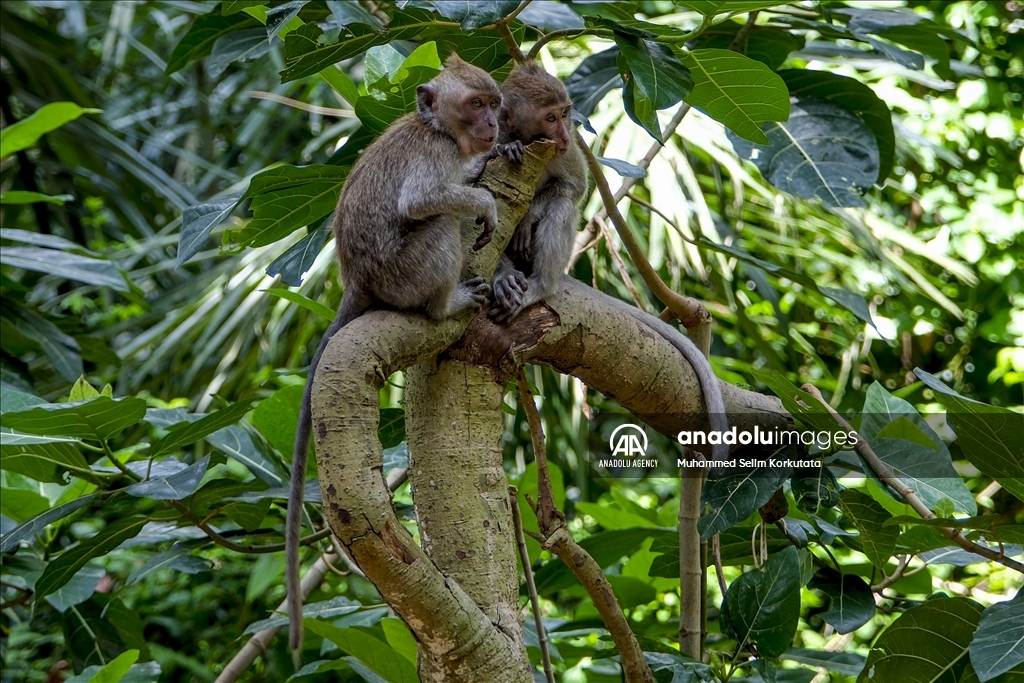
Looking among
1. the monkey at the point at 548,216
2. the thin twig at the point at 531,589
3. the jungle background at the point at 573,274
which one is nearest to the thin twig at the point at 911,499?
the jungle background at the point at 573,274

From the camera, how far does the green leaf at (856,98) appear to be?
2.24 m

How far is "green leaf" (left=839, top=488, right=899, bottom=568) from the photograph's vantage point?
5.76 feet

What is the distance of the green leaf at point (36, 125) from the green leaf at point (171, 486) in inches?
44.6

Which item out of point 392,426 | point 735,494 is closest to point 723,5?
point 735,494

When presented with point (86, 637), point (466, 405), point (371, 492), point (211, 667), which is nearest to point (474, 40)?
point (466, 405)

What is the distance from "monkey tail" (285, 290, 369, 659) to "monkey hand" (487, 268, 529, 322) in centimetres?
25

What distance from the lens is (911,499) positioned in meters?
1.66

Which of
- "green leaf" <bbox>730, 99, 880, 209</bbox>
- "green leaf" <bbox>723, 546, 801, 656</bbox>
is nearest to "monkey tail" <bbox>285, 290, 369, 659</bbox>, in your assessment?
"green leaf" <bbox>723, 546, 801, 656</bbox>

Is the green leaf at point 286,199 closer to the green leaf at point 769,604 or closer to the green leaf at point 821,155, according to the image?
the green leaf at point 821,155

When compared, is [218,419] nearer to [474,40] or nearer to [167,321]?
[474,40]

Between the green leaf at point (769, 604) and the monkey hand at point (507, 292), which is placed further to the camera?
the green leaf at point (769, 604)

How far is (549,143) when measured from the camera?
151cm

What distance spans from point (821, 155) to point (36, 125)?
2.04m

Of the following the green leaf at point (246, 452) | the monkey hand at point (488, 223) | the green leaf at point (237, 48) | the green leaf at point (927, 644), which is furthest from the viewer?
the green leaf at point (237, 48)
